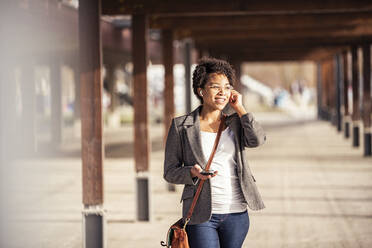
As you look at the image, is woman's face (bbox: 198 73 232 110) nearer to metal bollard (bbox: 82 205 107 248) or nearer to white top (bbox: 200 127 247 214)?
white top (bbox: 200 127 247 214)

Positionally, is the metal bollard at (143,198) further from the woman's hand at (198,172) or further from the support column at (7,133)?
the woman's hand at (198,172)

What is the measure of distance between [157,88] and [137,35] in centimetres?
4501

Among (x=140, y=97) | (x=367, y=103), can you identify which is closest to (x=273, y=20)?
(x=140, y=97)

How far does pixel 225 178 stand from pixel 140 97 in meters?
5.72

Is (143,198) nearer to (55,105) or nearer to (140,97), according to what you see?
(140,97)

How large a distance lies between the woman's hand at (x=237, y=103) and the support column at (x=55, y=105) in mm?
17781

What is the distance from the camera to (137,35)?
29.4 ft

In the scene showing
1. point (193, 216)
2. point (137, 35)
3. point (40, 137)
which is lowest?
point (40, 137)

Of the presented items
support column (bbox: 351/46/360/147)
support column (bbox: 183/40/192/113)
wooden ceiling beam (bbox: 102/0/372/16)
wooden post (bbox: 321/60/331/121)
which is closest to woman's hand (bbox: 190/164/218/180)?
wooden ceiling beam (bbox: 102/0/372/16)

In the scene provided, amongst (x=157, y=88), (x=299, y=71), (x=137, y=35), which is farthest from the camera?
(x=299, y=71)

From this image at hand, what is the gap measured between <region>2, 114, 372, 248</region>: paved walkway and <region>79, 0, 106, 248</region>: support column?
2.17 feet

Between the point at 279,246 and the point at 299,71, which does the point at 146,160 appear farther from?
the point at 299,71

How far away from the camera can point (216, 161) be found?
3.40 m

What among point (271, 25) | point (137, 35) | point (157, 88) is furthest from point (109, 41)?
point (157, 88)
